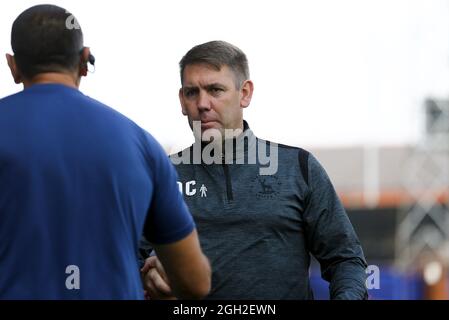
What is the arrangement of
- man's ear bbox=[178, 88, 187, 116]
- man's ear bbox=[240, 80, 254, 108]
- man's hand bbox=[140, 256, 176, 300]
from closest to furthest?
man's hand bbox=[140, 256, 176, 300]
man's ear bbox=[178, 88, 187, 116]
man's ear bbox=[240, 80, 254, 108]

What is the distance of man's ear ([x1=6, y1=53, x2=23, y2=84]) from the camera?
3.71 metres

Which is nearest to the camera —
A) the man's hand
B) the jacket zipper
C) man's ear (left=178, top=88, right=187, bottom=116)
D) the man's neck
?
the man's neck

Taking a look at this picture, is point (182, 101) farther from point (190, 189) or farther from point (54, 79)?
point (54, 79)

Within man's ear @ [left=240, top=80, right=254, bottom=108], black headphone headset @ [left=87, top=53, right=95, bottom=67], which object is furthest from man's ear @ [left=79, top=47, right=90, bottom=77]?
man's ear @ [left=240, top=80, right=254, bottom=108]

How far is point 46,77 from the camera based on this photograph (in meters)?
3.63

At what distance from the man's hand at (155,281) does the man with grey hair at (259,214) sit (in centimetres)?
47

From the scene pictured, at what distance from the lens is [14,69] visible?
373 cm

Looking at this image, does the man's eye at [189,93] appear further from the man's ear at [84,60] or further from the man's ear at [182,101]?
the man's ear at [84,60]

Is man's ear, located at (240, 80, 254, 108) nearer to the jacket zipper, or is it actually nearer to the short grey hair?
the short grey hair

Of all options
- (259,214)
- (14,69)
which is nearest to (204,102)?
(259,214)

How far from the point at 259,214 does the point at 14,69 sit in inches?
61.9

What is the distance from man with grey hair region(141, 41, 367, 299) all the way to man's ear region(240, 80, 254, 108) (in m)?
0.17

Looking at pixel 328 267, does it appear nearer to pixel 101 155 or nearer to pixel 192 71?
pixel 192 71
